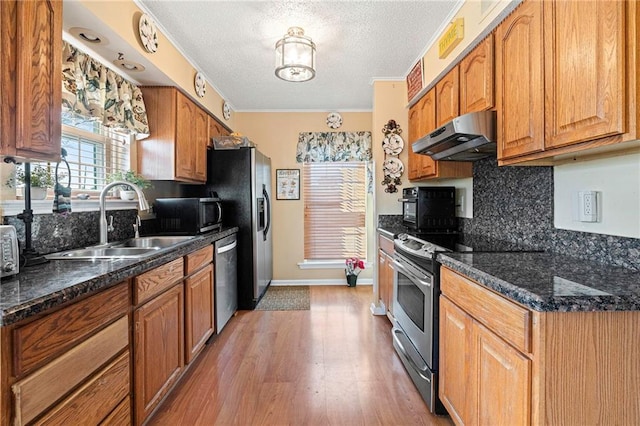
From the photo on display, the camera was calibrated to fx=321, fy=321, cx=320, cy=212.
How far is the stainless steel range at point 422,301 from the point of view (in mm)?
1784

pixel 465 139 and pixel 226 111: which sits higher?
pixel 226 111

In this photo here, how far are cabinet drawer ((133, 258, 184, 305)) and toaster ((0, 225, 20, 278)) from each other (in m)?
0.44

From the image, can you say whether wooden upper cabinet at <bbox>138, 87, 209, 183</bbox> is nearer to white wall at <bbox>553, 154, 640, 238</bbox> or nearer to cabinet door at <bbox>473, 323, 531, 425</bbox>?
cabinet door at <bbox>473, 323, 531, 425</bbox>

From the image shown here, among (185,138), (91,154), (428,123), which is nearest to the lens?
(91,154)

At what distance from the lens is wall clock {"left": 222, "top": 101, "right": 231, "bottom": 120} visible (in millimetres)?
3955

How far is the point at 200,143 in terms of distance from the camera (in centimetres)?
326

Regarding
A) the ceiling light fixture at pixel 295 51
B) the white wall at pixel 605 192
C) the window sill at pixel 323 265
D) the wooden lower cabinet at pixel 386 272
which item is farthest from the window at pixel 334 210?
the white wall at pixel 605 192

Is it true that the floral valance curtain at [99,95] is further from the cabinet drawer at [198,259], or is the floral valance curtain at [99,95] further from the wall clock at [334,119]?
the wall clock at [334,119]

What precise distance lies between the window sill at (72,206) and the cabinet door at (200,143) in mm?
756

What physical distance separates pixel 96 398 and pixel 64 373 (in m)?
0.24

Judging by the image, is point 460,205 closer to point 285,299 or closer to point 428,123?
point 428,123

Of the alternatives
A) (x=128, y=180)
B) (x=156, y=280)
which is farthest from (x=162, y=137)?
(x=156, y=280)

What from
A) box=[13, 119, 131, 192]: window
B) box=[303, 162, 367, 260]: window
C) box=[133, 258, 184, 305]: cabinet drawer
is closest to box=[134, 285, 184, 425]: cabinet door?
box=[133, 258, 184, 305]: cabinet drawer

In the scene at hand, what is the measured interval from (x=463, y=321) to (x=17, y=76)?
81.6 inches
